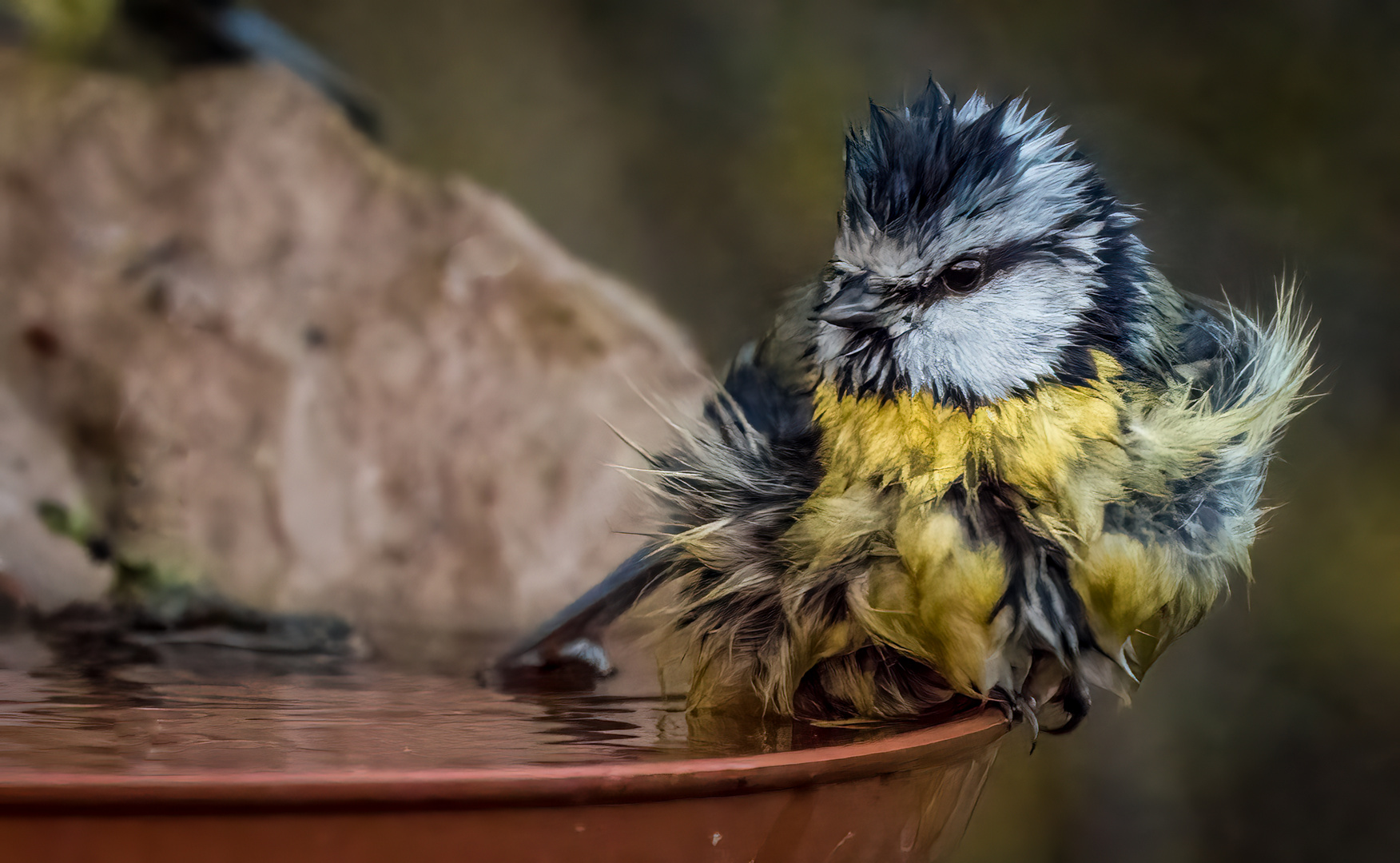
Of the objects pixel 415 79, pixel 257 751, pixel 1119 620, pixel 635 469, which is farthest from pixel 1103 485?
pixel 415 79

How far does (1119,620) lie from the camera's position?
1.17ft

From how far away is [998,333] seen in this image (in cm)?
38

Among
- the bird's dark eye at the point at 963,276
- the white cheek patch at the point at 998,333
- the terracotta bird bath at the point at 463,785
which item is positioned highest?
the bird's dark eye at the point at 963,276

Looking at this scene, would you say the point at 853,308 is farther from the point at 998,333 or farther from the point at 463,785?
the point at 463,785

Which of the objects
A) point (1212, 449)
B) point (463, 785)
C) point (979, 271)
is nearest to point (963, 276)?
point (979, 271)

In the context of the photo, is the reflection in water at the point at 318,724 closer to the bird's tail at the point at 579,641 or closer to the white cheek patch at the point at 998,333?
the bird's tail at the point at 579,641

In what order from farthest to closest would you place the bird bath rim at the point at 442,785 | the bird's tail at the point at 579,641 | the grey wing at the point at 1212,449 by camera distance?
the bird's tail at the point at 579,641, the grey wing at the point at 1212,449, the bird bath rim at the point at 442,785

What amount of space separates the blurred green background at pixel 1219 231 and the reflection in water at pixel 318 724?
27 centimetres

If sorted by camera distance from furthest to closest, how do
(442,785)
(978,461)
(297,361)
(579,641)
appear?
(297,361)
(579,641)
(978,461)
(442,785)

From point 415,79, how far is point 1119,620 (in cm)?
81

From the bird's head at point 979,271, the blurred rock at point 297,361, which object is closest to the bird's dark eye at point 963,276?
the bird's head at point 979,271

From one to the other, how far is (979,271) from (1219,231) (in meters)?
Result: 0.29

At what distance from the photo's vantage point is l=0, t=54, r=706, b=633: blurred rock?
80 centimetres

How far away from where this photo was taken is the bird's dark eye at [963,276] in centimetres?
39
